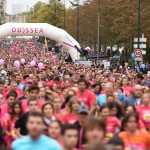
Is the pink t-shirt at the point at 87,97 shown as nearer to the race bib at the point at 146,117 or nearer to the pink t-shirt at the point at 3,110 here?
the pink t-shirt at the point at 3,110

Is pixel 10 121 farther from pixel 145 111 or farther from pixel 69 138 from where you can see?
pixel 69 138

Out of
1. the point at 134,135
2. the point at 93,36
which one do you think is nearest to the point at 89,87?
the point at 134,135

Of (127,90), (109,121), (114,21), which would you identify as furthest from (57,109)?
(114,21)

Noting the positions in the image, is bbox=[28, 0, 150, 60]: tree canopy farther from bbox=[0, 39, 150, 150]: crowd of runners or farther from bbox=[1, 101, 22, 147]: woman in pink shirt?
bbox=[1, 101, 22, 147]: woman in pink shirt

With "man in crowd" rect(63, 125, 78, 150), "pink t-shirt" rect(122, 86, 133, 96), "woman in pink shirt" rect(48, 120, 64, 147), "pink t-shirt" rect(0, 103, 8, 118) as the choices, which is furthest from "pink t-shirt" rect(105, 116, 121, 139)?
"pink t-shirt" rect(122, 86, 133, 96)

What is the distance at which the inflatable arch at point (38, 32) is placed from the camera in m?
43.4

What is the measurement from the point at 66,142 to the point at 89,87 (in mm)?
9177

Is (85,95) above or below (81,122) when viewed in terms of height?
above

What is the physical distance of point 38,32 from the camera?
1730 inches

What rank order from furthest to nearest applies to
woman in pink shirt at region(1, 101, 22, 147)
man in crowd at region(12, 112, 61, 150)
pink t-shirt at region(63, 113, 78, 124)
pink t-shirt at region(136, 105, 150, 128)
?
pink t-shirt at region(136, 105, 150, 128) → woman in pink shirt at region(1, 101, 22, 147) → pink t-shirt at region(63, 113, 78, 124) → man in crowd at region(12, 112, 61, 150)

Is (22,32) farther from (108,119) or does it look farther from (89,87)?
(108,119)

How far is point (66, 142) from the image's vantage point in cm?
798

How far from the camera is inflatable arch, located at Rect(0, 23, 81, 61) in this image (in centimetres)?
4338

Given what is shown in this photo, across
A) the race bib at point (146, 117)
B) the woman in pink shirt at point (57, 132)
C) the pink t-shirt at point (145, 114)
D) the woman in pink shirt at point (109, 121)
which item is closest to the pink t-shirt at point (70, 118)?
the woman in pink shirt at point (109, 121)
